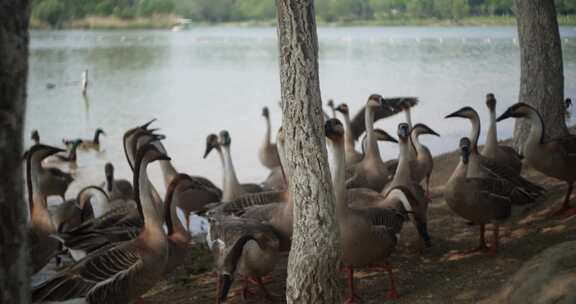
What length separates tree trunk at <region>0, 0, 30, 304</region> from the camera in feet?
7.64

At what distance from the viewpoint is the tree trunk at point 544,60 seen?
10.1 meters

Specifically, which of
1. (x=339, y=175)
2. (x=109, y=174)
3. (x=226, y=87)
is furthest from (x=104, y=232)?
(x=226, y=87)

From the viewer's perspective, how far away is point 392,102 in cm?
1266

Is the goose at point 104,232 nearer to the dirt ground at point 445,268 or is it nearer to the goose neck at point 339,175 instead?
the dirt ground at point 445,268

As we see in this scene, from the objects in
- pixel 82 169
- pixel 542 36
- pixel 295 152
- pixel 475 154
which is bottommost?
pixel 82 169

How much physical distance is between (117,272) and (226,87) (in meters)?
25.5

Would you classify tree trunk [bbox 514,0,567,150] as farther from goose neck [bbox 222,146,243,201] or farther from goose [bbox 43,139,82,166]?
goose [bbox 43,139,82,166]

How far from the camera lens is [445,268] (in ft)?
21.7

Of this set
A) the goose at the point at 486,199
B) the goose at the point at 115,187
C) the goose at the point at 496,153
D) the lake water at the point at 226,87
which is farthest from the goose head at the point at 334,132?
the lake water at the point at 226,87

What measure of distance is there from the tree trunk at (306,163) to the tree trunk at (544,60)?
6.52 meters

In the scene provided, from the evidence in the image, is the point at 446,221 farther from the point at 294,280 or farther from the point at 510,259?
the point at 294,280

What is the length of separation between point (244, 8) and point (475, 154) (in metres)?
58.0

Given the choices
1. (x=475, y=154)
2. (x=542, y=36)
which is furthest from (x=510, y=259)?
(x=542, y=36)

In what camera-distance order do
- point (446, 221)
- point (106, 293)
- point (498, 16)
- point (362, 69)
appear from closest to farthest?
point (106, 293), point (446, 221), point (498, 16), point (362, 69)
